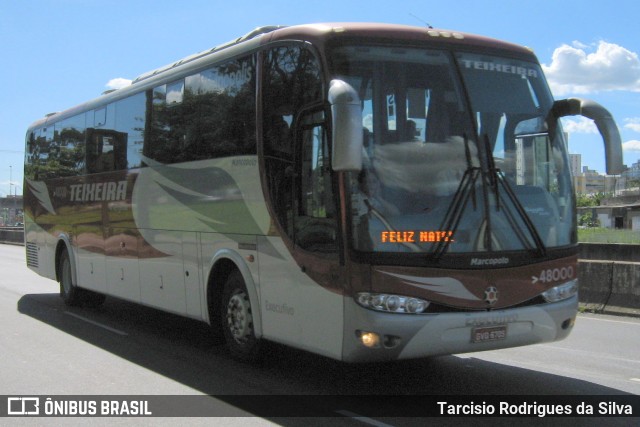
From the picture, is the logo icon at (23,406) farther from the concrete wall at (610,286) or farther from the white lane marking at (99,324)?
the concrete wall at (610,286)

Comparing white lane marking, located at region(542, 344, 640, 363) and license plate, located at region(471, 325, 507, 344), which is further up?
license plate, located at region(471, 325, 507, 344)

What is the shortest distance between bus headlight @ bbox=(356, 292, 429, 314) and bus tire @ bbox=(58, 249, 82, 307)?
863 centimetres

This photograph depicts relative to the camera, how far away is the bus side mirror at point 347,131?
555cm

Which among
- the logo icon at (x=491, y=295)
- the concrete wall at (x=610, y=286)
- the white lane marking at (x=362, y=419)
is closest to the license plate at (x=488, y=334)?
the logo icon at (x=491, y=295)

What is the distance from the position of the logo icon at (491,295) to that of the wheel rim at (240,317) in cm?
274

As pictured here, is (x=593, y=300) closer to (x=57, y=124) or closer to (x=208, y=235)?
(x=208, y=235)

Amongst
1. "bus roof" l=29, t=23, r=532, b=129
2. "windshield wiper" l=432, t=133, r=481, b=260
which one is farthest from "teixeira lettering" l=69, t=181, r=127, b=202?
"windshield wiper" l=432, t=133, r=481, b=260

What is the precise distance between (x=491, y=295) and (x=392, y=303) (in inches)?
36.5

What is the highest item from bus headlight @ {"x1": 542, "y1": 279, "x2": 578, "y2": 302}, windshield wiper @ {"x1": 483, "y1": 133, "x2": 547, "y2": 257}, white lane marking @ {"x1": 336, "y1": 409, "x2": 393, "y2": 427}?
windshield wiper @ {"x1": 483, "y1": 133, "x2": 547, "y2": 257}

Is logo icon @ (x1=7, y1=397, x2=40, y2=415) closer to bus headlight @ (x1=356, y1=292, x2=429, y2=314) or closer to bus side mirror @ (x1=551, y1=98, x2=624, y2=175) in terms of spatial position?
bus headlight @ (x1=356, y1=292, x2=429, y2=314)

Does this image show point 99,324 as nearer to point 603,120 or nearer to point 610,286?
point 603,120

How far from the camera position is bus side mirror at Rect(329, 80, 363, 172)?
555cm

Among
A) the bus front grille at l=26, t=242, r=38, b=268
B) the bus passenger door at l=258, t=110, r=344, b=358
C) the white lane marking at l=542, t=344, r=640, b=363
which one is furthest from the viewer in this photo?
the bus front grille at l=26, t=242, r=38, b=268

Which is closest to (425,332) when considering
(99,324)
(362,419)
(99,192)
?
(362,419)
